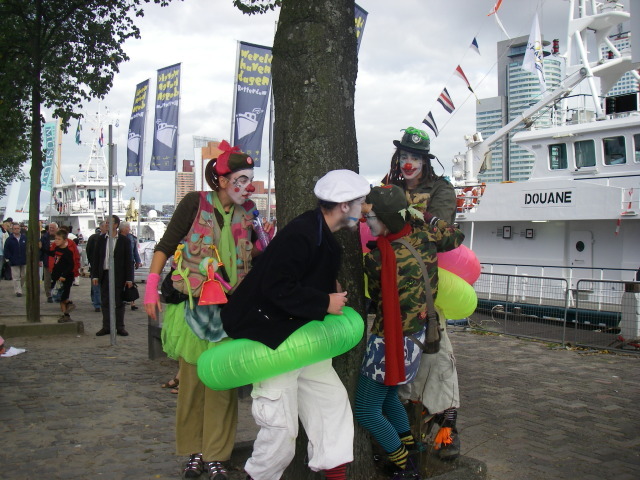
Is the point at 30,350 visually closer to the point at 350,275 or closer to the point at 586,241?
the point at 350,275

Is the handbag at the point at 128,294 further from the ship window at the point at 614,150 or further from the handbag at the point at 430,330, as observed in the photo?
the ship window at the point at 614,150

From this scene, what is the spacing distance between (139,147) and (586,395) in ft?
51.2

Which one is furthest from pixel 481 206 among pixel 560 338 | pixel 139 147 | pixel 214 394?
pixel 214 394

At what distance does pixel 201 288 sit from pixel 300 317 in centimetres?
81

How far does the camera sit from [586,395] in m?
6.48

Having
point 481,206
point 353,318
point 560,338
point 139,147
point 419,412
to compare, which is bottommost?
point 560,338

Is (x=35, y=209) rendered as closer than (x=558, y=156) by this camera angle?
Yes

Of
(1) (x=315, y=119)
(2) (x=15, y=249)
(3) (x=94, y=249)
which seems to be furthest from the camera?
(2) (x=15, y=249)

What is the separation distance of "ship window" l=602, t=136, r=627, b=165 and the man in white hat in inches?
569

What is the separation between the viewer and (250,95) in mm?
14219

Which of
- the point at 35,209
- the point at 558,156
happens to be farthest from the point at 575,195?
the point at 35,209

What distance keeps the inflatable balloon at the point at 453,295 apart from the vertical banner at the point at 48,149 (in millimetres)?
18814

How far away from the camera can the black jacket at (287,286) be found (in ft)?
9.47

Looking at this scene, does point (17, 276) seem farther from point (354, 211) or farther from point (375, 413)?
point (354, 211)
